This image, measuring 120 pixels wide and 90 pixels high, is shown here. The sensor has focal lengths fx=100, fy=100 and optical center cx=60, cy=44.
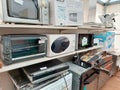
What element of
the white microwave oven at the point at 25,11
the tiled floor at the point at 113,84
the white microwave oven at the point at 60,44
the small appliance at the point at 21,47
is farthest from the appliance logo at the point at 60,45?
the tiled floor at the point at 113,84

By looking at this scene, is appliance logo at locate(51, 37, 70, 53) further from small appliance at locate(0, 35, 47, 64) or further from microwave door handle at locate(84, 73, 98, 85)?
microwave door handle at locate(84, 73, 98, 85)

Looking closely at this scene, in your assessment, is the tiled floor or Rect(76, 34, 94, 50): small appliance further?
the tiled floor

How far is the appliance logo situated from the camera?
1110mm

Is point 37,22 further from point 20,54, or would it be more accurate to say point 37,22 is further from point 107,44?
point 107,44

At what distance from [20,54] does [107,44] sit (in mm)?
2004

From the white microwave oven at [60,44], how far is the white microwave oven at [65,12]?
15 cm

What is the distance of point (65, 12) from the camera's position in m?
1.10

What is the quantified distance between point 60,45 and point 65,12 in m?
0.37

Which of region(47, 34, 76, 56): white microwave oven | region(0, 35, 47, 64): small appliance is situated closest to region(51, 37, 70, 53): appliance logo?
region(47, 34, 76, 56): white microwave oven

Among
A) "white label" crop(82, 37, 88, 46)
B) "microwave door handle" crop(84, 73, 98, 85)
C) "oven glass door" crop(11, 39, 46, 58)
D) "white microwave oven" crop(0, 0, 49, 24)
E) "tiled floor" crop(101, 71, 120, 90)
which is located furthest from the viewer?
"tiled floor" crop(101, 71, 120, 90)

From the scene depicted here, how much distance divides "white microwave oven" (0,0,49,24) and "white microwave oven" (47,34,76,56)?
194 millimetres

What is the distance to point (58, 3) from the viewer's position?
3.37 ft

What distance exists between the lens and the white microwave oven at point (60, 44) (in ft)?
3.51

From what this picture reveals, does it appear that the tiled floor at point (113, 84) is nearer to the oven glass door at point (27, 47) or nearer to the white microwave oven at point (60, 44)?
the white microwave oven at point (60, 44)
